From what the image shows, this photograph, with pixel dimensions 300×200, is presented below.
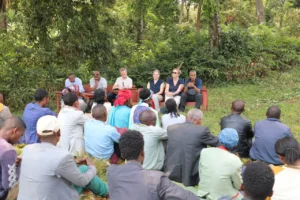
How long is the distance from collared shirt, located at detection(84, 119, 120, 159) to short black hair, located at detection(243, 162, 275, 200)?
298 centimetres

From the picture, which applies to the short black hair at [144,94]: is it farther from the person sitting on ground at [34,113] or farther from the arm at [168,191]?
the arm at [168,191]

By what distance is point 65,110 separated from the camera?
219 inches

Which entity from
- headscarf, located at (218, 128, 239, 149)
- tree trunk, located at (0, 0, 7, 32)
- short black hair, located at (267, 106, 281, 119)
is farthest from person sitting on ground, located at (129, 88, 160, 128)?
tree trunk, located at (0, 0, 7, 32)

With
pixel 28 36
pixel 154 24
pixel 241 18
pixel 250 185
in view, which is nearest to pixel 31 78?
pixel 28 36

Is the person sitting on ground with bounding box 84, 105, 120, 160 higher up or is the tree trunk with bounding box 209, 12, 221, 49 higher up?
the tree trunk with bounding box 209, 12, 221, 49

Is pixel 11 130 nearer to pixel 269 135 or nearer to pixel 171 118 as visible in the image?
pixel 171 118

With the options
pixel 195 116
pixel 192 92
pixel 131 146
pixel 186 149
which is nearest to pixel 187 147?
pixel 186 149

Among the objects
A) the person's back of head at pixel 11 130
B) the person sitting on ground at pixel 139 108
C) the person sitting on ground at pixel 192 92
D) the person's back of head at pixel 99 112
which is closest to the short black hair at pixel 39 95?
the person's back of head at pixel 99 112

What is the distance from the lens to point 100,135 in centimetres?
524

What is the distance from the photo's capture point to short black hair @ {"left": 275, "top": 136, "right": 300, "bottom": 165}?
3.35 metres

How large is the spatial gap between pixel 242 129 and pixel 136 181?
317cm

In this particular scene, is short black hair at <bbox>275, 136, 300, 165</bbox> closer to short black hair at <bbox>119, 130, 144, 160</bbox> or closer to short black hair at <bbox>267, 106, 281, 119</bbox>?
short black hair at <bbox>119, 130, 144, 160</bbox>

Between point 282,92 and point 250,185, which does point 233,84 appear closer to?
point 282,92

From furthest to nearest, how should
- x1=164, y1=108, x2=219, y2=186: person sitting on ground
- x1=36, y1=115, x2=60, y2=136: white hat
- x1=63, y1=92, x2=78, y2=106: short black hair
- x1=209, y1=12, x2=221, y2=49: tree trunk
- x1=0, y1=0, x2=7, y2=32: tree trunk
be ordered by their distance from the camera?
1. x1=209, y1=12, x2=221, y2=49: tree trunk
2. x1=0, y1=0, x2=7, y2=32: tree trunk
3. x1=63, y1=92, x2=78, y2=106: short black hair
4. x1=164, y1=108, x2=219, y2=186: person sitting on ground
5. x1=36, y1=115, x2=60, y2=136: white hat
